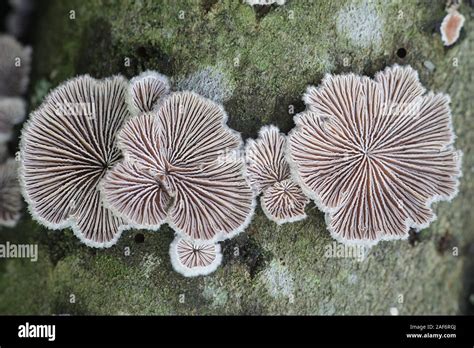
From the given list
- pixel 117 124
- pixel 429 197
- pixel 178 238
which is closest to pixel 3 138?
pixel 117 124

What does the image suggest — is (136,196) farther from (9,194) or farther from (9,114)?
(9,114)

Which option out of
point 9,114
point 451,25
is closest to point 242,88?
point 451,25

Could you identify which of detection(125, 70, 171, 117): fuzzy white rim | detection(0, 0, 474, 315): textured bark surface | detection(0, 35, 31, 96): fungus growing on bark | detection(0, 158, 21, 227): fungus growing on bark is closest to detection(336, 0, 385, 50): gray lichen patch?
detection(0, 0, 474, 315): textured bark surface

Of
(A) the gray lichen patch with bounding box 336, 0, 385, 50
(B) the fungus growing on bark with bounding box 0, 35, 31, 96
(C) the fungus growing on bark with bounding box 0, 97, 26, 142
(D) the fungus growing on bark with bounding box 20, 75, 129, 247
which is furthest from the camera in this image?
(B) the fungus growing on bark with bounding box 0, 35, 31, 96

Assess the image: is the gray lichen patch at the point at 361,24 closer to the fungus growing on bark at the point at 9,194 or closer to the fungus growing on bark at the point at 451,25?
the fungus growing on bark at the point at 451,25

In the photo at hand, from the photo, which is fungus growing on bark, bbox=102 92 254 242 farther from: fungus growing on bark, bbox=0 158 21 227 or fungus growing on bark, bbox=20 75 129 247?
→ fungus growing on bark, bbox=0 158 21 227

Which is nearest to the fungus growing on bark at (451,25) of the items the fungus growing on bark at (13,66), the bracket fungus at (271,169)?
the bracket fungus at (271,169)
